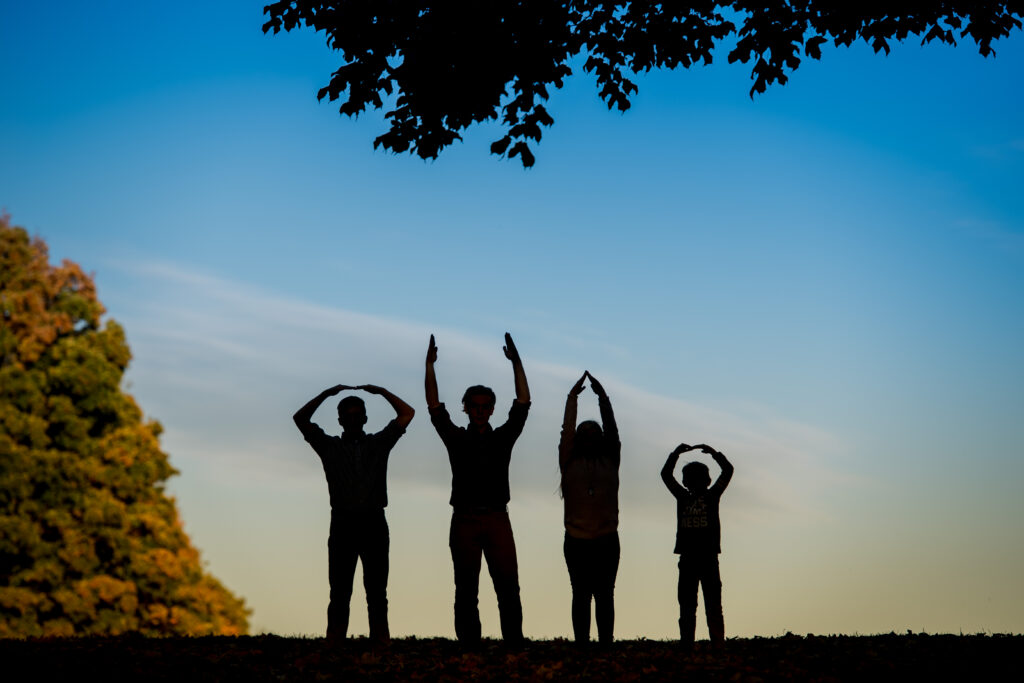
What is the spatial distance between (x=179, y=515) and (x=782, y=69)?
78.1ft

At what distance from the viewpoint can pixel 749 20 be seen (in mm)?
15562

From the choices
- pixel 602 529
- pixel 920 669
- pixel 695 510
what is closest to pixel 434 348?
pixel 602 529

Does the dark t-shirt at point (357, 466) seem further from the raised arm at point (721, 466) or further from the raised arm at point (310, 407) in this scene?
the raised arm at point (721, 466)

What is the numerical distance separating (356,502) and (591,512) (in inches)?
101

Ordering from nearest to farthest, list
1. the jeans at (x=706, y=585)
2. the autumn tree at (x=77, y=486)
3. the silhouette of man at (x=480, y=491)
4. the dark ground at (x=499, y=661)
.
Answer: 1. the dark ground at (x=499, y=661)
2. the silhouette of man at (x=480, y=491)
3. the jeans at (x=706, y=585)
4. the autumn tree at (x=77, y=486)

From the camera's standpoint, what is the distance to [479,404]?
1155 cm

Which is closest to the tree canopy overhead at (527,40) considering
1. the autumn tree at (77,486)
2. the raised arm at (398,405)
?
the raised arm at (398,405)

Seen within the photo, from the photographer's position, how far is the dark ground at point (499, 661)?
434 inches

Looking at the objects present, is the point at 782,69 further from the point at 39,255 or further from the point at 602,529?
the point at 39,255

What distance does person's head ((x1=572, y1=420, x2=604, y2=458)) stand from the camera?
39.9 ft

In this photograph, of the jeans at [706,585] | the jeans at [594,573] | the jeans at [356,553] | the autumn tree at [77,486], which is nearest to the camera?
the jeans at [356,553]

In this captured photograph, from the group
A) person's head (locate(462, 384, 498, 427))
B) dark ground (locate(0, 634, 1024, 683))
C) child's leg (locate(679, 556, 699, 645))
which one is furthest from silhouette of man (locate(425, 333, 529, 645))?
child's leg (locate(679, 556, 699, 645))

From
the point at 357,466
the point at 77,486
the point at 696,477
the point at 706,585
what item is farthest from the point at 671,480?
the point at 77,486

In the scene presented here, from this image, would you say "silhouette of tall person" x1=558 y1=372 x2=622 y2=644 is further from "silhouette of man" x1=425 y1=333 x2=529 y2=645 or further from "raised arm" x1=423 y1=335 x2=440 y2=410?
"raised arm" x1=423 y1=335 x2=440 y2=410
